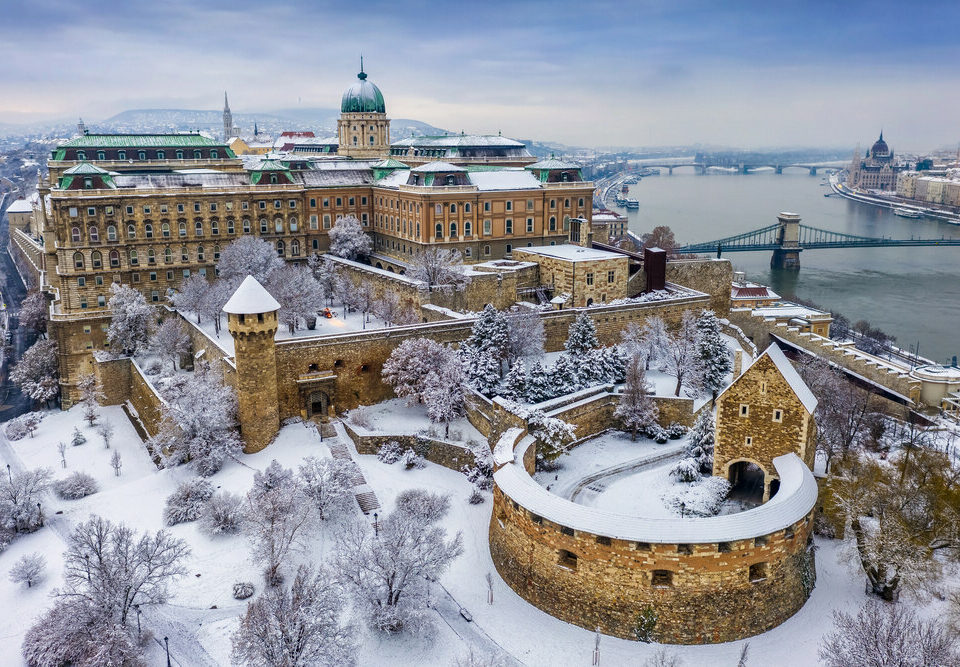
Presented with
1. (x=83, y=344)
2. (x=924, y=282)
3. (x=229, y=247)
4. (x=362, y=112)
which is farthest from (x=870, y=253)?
(x=83, y=344)

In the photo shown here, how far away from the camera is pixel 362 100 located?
70750mm

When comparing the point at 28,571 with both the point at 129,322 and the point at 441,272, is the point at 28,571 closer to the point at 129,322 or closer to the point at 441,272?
the point at 129,322

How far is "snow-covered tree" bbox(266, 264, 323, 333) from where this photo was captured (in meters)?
38.6

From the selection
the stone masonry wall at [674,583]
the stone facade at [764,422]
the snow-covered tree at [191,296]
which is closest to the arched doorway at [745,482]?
the stone facade at [764,422]

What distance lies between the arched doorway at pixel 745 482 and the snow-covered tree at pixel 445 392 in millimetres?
11202

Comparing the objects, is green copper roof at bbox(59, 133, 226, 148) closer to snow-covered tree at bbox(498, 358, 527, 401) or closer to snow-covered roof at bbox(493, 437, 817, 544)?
snow-covered tree at bbox(498, 358, 527, 401)

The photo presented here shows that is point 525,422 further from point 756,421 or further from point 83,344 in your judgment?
point 83,344

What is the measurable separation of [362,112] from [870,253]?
75.2 metres

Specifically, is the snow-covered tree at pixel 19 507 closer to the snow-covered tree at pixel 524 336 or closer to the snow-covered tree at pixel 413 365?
the snow-covered tree at pixel 413 365

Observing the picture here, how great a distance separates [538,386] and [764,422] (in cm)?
1065

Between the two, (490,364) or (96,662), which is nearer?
(96,662)

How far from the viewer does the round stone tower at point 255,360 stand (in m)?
30.2

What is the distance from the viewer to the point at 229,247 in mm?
48188

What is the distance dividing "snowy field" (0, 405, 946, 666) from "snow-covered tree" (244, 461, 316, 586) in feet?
1.90
